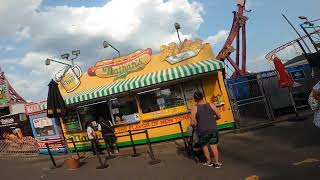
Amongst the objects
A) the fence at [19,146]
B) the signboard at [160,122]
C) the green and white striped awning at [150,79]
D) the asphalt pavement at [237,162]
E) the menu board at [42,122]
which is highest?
the green and white striped awning at [150,79]

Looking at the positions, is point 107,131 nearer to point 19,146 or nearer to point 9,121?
point 19,146

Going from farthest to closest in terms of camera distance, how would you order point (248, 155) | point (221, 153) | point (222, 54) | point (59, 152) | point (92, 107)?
point (222, 54)
point (59, 152)
point (92, 107)
point (221, 153)
point (248, 155)

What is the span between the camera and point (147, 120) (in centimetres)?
1611

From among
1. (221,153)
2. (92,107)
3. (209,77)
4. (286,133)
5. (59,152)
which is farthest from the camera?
(59,152)

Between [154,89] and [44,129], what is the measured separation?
25.8ft

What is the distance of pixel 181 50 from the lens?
52.2ft

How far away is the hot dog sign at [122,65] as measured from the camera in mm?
16641

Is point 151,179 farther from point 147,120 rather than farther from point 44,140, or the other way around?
point 44,140

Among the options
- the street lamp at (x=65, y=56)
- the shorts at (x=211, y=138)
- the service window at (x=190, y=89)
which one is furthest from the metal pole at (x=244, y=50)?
the shorts at (x=211, y=138)

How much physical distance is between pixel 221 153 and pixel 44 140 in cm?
1276

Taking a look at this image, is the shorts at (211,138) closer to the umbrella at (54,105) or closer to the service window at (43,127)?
the umbrella at (54,105)

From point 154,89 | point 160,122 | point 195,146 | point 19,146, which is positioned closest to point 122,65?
point 154,89

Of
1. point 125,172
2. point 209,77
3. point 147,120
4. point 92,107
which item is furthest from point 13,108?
point 125,172

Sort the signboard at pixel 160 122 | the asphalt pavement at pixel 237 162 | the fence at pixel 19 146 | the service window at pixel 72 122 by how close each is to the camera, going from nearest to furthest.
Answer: the asphalt pavement at pixel 237 162
the signboard at pixel 160 122
the service window at pixel 72 122
the fence at pixel 19 146
